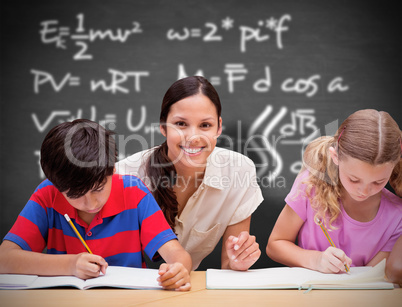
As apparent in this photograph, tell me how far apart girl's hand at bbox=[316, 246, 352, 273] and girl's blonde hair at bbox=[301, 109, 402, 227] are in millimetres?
182

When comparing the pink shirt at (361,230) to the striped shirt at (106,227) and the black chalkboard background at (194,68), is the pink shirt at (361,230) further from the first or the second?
the black chalkboard background at (194,68)

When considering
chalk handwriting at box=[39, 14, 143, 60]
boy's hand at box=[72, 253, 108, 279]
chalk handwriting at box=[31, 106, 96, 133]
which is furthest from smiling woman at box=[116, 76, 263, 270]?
chalk handwriting at box=[39, 14, 143, 60]

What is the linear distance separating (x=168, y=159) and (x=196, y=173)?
0.13 m

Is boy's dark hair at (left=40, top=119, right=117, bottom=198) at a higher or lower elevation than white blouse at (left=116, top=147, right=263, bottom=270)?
higher

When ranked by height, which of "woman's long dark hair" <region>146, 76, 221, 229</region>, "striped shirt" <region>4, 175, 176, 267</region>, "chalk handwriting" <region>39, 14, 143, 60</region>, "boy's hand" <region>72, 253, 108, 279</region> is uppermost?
"chalk handwriting" <region>39, 14, 143, 60</region>

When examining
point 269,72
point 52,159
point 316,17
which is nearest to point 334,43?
point 316,17

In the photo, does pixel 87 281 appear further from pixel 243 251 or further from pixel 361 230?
pixel 361 230

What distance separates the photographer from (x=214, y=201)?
1670 millimetres

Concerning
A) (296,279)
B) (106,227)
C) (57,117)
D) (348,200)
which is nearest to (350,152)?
(348,200)

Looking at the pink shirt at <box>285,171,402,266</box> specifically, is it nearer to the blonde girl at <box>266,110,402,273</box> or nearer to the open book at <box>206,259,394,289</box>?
the blonde girl at <box>266,110,402,273</box>

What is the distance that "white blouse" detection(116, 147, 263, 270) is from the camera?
164cm

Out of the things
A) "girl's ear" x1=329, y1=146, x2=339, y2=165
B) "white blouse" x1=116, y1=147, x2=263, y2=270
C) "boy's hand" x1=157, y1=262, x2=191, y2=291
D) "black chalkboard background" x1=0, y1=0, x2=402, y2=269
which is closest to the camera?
"boy's hand" x1=157, y1=262, x2=191, y2=291

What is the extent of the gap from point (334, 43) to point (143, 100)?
1036 mm

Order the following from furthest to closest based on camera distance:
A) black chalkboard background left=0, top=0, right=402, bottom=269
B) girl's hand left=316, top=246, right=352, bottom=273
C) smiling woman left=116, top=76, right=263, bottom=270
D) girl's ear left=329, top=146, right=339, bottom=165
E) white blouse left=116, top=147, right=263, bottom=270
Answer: black chalkboard background left=0, top=0, right=402, bottom=269 → white blouse left=116, top=147, right=263, bottom=270 → smiling woman left=116, top=76, right=263, bottom=270 → girl's ear left=329, top=146, right=339, bottom=165 → girl's hand left=316, top=246, right=352, bottom=273
